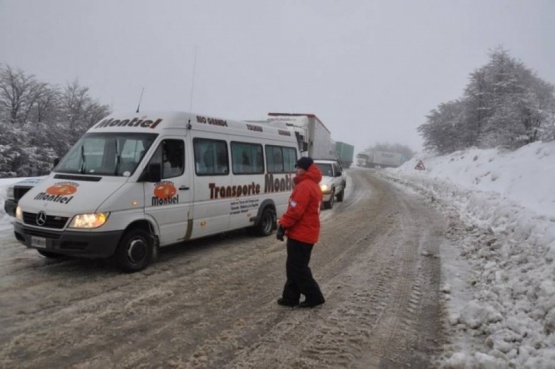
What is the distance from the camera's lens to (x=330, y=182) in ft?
50.2

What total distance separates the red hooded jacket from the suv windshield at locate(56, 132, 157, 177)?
2883 mm

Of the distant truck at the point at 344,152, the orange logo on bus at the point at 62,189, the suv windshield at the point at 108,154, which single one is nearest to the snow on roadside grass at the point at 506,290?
the suv windshield at the point at 108,154

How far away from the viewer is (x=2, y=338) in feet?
12.9

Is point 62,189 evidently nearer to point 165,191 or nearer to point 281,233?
point 165,191

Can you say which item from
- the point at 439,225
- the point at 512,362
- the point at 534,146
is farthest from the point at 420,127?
the point at 512,362

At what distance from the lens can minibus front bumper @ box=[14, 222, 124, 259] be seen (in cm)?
554

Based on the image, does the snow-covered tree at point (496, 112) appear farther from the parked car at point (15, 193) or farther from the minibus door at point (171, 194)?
the parked car at point (15, 193)

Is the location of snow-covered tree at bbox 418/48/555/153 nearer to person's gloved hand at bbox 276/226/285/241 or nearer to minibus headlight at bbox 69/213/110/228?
person's gloved hand at bbox 276/226/285/241

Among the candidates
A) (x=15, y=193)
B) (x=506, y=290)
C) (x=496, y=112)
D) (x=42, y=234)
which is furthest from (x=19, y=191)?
(x=496, y=112)

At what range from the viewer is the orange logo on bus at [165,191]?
6.52m

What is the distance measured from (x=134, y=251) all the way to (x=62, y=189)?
1.42m

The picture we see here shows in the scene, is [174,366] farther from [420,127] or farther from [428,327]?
[420,127]

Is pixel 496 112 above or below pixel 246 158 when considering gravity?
above

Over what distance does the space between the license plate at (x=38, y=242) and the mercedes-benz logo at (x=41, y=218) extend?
0.22 metres
